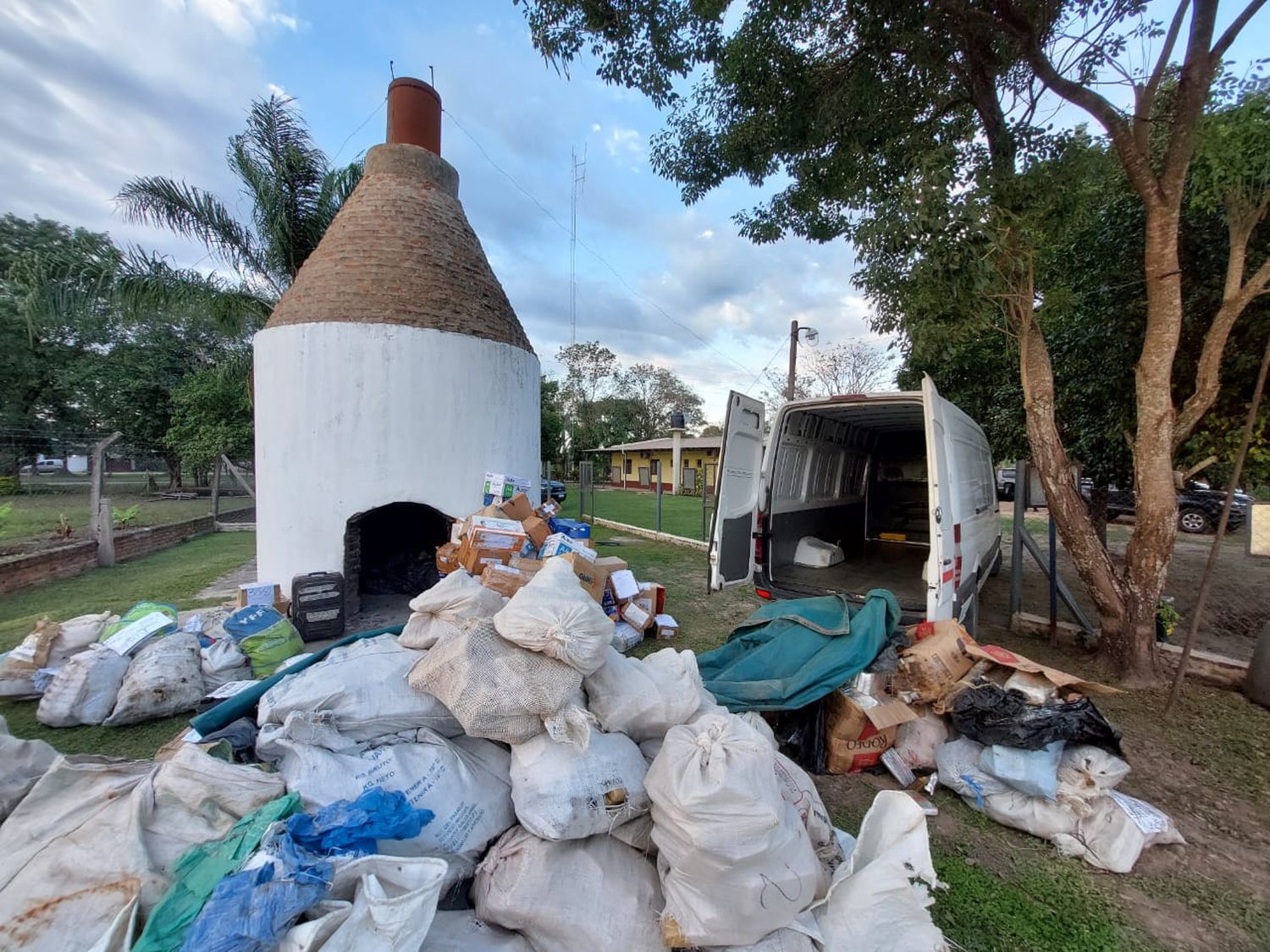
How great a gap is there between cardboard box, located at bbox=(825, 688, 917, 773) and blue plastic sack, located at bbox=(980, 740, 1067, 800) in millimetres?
399

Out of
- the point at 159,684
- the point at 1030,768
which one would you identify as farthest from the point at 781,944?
the point at 159,684

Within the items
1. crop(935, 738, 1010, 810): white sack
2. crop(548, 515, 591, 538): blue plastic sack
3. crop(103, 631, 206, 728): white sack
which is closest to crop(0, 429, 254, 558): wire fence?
crop(103, 631, 206, 728): white sack

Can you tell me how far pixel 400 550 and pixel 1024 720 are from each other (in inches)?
282

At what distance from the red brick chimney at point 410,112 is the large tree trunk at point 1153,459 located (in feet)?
24.9

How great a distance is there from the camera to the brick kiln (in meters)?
5.51

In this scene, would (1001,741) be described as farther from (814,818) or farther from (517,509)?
(517,509)

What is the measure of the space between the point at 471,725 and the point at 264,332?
5.64 m

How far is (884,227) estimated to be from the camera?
3824 millimetres

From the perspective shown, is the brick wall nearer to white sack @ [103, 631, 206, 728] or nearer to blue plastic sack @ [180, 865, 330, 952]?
white sack @ [103, 631, 206, 728]

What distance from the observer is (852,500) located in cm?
718

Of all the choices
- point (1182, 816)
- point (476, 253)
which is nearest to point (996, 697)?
point (1182, 816)

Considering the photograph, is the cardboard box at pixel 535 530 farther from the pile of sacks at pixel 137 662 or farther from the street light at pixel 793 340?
the street light at pixel 793 340

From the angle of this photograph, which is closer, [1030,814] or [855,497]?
[1030,814]

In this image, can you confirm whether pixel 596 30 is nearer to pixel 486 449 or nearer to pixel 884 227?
pixel 884 227
